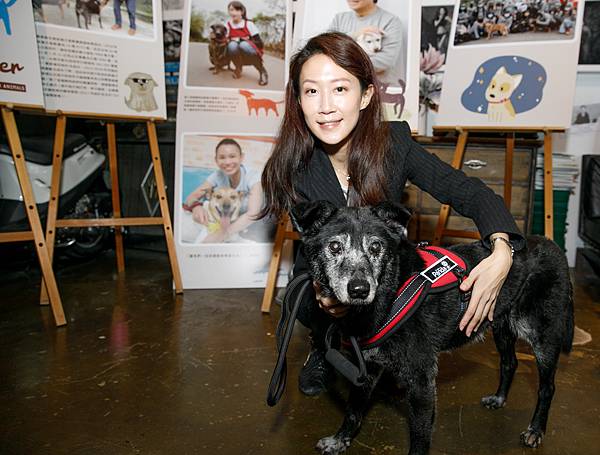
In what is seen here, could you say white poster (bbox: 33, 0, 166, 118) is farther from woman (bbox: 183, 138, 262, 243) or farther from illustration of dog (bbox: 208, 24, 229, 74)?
woman (bbox: 183, 138, 262, 243)

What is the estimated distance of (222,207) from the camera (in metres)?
3.48

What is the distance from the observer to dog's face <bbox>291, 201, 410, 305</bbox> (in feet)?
4.39

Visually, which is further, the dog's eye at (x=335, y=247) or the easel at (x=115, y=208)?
the easel at (x=115, y=208)

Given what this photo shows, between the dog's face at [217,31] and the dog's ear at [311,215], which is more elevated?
the dog's face at [217,31]

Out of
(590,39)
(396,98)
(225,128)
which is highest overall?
(590,39)

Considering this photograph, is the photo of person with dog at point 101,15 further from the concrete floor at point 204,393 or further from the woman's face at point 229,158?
the concrete floor at point 204,393

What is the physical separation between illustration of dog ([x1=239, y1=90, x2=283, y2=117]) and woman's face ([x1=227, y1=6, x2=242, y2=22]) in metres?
0.55

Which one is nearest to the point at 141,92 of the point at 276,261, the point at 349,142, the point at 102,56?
the point at 102,56

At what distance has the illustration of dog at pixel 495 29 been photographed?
3.07m

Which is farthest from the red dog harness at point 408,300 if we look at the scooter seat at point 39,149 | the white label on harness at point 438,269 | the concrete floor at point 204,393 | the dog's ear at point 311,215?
the scooter seat at point 39,149

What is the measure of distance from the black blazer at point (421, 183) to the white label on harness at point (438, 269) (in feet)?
0.55

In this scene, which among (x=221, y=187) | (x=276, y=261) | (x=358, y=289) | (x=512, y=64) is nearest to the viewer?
(x=358, y=289)

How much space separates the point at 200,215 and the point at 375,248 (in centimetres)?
231

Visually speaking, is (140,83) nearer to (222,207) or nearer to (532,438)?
(222,207)
